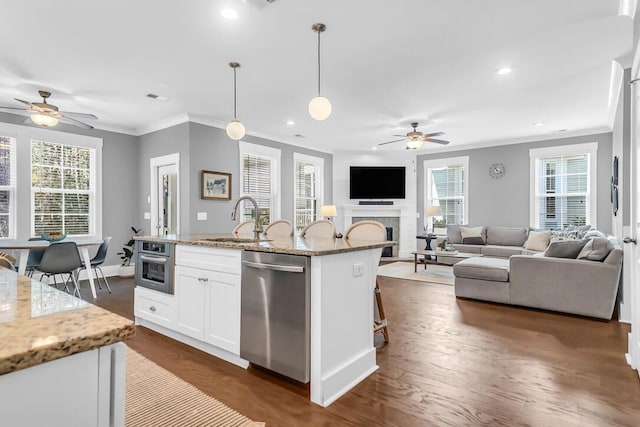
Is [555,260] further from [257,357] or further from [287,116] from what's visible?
[287,116]

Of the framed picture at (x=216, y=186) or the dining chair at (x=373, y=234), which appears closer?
the dining chair at (x=373, y=234)

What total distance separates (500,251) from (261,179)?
4840 mm

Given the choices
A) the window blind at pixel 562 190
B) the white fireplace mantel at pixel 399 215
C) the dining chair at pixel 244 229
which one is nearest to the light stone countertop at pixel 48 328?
the dining chair at pixel 244 229

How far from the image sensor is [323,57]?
3.41m

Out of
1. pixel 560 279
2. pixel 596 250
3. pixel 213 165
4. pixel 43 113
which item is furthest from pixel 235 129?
pixel 596 250

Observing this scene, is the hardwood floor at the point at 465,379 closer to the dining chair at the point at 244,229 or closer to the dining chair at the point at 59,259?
the dining chair at the point at 244,229

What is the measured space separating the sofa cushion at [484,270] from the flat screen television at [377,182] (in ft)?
14.1

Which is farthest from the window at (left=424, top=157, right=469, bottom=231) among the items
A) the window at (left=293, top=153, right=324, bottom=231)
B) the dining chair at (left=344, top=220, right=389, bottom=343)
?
the dining chair at (left=344, top=220, right=389, bottom=343)

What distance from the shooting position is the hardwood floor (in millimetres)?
1882

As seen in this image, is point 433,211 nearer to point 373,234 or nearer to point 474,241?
point 474,241

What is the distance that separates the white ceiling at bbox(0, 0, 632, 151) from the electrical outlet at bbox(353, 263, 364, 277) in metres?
1.93

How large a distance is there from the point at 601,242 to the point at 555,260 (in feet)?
1.53

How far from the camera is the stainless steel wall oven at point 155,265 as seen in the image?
2946 millimetres

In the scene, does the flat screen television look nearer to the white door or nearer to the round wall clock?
the round wall clock
